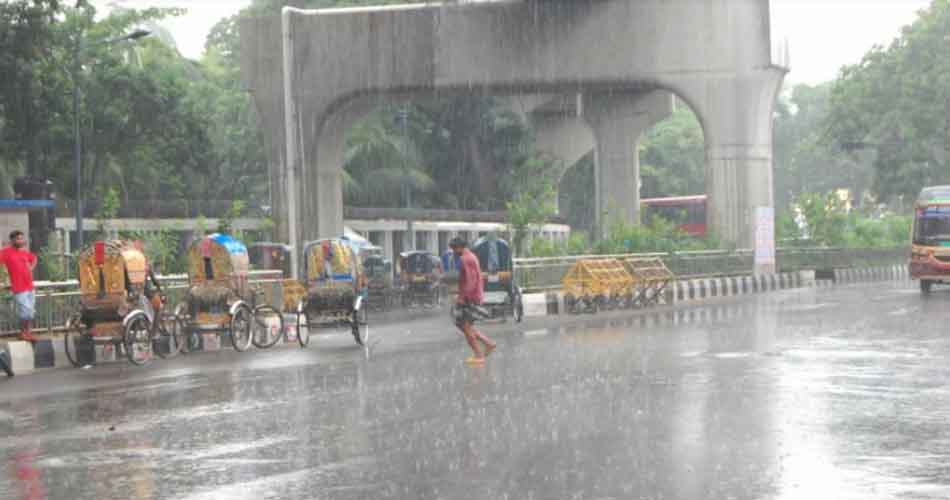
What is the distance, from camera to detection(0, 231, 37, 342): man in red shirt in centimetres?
1847

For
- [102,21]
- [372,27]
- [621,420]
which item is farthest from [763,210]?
[621,420]

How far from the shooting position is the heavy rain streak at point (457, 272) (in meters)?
9.44

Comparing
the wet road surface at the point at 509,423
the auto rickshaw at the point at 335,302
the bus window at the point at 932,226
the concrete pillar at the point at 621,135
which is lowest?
the wet road surface at the point at 509,423

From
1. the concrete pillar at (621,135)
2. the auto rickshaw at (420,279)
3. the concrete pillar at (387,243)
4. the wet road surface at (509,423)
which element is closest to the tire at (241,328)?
the wet road surface at (509,423)

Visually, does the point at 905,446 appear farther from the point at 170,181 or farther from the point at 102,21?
the point at 170,181

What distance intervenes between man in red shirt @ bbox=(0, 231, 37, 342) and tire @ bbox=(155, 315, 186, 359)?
2156 mm

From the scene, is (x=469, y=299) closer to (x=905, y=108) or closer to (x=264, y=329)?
(x=264, y=329)

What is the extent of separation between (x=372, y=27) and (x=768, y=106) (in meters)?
10.9

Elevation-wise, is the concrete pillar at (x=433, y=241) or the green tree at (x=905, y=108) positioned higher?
the green tree at (x=905, y=108)

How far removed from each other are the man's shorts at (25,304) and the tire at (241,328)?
9.59 ft

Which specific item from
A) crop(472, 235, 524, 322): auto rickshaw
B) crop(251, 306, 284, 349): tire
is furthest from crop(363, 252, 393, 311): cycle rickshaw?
crop(251, 306, 284, 349): tire

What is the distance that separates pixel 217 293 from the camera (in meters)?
20.8

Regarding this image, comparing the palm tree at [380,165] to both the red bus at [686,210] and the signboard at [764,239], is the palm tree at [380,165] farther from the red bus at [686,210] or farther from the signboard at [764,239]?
the signboard at [764,239]

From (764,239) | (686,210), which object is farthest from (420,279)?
(686,210)
